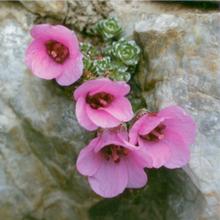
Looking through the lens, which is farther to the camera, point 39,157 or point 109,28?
point 109,28

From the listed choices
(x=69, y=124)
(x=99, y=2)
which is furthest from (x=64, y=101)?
(x=99, y=2)

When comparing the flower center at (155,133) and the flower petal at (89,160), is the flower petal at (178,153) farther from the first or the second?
the flower petal at (89,160)

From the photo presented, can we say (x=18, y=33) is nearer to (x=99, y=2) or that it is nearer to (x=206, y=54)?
(x=99, y=2)

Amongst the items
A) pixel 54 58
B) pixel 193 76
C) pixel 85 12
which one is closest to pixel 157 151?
pixel 193 76

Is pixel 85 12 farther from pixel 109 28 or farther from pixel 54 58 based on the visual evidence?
pixel 54 58

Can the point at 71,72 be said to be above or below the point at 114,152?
above

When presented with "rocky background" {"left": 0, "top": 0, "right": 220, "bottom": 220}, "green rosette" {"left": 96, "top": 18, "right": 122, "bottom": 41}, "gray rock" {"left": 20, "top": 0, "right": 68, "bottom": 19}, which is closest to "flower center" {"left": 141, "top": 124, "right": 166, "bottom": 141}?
"rocky background" {"left": 0, "top": 0, "right": 220, "bottom": 220}

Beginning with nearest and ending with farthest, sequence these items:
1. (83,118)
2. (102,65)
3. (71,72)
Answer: (83,118) → (71,72) → (102,65)
